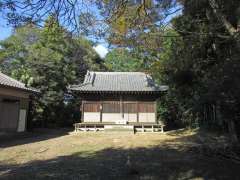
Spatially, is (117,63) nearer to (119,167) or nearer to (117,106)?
(117,106)

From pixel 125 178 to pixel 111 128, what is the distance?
63.4 ft

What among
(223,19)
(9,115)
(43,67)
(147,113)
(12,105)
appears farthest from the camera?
(43,67)

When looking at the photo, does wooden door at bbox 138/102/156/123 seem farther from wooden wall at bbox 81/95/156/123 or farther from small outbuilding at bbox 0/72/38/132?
small outbuilding at bbox 0/72/38/132

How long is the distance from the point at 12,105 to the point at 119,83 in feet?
35.1

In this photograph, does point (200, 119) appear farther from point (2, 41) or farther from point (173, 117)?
point (2, 41)

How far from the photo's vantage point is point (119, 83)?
30.3 meters

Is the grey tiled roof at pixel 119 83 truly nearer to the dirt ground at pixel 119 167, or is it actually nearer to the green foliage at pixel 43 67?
the green foliage at pixel 43 67

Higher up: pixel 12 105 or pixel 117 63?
pixel 117 63

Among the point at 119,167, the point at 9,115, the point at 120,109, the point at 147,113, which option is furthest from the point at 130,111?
the point at 119,167

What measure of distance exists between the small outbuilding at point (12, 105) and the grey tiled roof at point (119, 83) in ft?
16.3

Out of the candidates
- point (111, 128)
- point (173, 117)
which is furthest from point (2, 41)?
point (173, 117)

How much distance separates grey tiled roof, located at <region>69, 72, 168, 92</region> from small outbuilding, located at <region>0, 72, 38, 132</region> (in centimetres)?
498

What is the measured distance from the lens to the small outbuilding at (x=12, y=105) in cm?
2092

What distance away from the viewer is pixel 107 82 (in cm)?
3053
